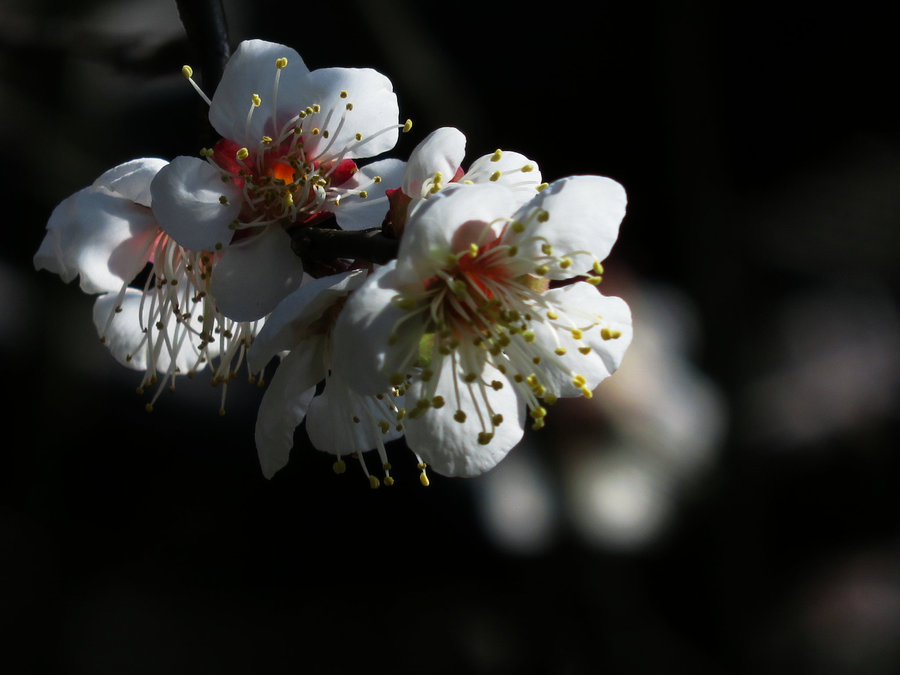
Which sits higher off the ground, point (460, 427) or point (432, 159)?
point (432, 159)

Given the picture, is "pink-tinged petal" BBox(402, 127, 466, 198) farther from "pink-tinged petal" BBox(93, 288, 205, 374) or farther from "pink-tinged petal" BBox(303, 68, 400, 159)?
"pink-tinged petal" BBox(93, 288, 205, 374)

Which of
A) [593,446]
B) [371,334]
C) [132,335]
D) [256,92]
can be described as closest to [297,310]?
[371,334]

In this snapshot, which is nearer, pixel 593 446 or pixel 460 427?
pixel 460 427

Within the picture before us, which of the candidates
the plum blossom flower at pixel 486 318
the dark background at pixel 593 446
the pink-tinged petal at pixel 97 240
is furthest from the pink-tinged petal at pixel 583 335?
the dark background at pixel 593 446

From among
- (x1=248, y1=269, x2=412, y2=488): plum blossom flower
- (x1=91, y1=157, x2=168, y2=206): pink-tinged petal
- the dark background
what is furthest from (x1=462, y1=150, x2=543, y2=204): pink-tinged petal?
the dark background

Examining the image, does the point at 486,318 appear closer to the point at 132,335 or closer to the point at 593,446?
the point at 132,335

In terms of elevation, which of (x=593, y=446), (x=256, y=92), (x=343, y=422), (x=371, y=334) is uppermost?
(x=256, y=92)
